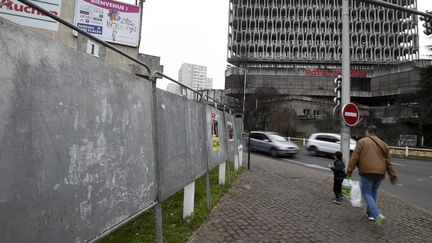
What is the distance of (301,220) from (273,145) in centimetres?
1249

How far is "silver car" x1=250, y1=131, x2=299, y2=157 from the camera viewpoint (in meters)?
16.6

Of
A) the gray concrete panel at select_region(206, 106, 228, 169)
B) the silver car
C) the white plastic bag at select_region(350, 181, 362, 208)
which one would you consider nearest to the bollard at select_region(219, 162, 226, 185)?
the gray concrete panel at select_region(206, 106, 228, 169)

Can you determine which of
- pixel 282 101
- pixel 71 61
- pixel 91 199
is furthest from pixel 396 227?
pixel 282 101

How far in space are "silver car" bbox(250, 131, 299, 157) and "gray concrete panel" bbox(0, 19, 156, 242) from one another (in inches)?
596

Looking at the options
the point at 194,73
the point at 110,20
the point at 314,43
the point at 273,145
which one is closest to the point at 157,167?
the point at 110,20

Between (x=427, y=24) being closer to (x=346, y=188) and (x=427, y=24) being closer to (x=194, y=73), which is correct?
(x=346, y=188)

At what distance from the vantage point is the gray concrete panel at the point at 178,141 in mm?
3098

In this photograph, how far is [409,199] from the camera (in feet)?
23.6

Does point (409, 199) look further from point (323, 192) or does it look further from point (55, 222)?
point (55, 222)

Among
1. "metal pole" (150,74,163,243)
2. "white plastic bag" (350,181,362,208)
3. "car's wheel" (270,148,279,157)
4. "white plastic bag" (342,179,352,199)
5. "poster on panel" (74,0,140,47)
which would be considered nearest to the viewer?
"metal pole" (150,74,163,243)

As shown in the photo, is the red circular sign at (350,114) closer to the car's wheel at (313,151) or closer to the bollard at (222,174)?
the bollard at (222,174)

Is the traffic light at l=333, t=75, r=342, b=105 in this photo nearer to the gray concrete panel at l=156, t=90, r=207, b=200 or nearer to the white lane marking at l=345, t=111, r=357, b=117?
the white lane marking at l=345, t=111, r=357, b=117

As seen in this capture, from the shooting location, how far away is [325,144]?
17.8 meters

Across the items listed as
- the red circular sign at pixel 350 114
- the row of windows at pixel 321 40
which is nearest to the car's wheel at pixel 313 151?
the red circular sign at pixel 350 114
